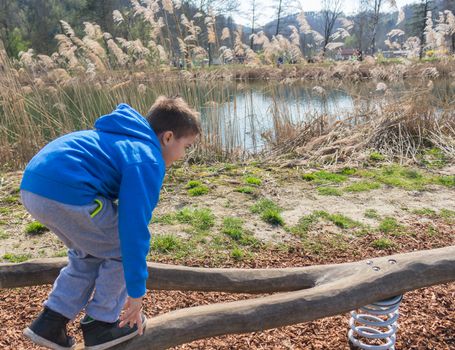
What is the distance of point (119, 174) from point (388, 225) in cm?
303

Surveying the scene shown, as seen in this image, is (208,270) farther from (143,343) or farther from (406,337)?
(406,337)

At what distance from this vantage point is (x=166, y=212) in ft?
13.9

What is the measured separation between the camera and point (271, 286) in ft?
6.88

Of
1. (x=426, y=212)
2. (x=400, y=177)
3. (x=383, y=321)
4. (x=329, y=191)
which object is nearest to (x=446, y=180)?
(x=400, y=177)

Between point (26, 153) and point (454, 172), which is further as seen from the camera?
point (26, 153)

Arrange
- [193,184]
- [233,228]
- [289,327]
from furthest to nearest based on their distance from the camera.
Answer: [193,184], [233,228], [289,327]

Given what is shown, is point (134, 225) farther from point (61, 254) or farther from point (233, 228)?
point (233, 228)

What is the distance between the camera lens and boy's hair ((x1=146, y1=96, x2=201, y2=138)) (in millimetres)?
1669

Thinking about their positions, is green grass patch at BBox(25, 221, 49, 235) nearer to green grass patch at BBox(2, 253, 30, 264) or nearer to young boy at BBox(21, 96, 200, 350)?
green grass patch at BBox(2, 253, 30, 264)

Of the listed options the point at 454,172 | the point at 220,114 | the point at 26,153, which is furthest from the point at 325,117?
the point at 26,153

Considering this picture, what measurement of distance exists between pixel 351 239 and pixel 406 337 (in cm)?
131

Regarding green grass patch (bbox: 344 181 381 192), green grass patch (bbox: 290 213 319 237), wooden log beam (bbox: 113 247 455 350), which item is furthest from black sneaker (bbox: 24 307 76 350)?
green grass patch (bbox: 344 181 381 192)

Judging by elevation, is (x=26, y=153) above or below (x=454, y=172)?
above

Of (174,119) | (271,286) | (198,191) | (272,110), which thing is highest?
(174,119)
